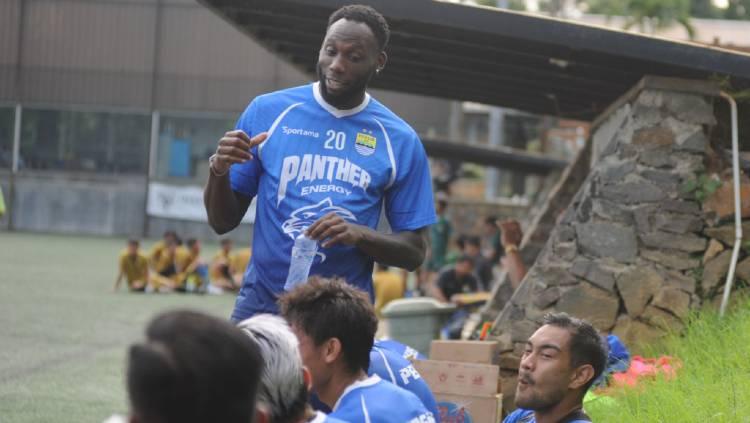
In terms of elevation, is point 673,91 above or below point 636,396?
above

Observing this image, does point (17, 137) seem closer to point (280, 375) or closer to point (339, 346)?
point (339, 346)

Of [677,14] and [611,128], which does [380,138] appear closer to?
[611,128]

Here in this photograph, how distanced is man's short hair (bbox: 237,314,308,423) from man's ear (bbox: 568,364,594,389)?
1947mm

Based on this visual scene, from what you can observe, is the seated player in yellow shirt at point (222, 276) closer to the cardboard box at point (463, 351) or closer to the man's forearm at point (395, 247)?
the cardboard box at point (463, 351)

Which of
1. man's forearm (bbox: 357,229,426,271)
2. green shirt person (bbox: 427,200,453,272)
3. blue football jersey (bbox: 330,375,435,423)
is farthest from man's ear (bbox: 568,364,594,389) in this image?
green shirt person (bbox: 427,200,453,272)

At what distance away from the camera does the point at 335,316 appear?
12.8ft

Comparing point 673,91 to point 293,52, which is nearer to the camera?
point 673,91

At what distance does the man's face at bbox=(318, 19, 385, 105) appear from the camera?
14.7 ft

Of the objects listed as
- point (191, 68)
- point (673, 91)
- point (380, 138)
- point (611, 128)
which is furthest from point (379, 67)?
point (191, 68)

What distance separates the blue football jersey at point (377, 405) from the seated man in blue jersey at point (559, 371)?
1.02 meters

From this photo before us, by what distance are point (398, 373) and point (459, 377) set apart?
2.17m

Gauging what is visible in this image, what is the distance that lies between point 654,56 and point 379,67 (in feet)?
11.9

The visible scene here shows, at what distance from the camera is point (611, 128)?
10.3m

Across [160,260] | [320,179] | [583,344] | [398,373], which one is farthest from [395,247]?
[160,260]
